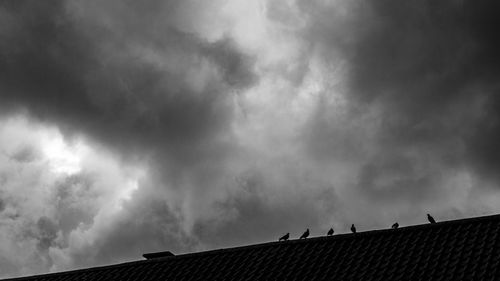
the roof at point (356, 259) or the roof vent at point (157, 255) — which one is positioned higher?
the roof vent at point (157, 255)

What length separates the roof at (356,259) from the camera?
17.1m

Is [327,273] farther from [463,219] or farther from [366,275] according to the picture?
[463,219]

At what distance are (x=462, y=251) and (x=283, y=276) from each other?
17.7 feet

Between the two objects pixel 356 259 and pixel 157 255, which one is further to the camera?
pixel 157 255

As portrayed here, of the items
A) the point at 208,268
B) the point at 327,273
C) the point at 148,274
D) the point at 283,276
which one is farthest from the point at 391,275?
the point at 148,274

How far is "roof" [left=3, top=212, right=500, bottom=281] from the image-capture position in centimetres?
1711

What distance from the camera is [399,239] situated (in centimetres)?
2008

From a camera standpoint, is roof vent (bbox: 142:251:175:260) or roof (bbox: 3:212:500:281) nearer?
roof (bbox: 3:212:500:281)

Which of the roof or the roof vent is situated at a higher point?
the roof vent

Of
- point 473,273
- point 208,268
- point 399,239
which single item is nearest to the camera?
point 473,273

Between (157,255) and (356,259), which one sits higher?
Result: (157,255)

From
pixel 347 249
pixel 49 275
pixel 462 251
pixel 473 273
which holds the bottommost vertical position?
pixel 473 273

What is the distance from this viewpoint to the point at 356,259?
19141 mm

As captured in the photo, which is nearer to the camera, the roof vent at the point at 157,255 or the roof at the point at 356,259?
the roof at the point at 356,259
